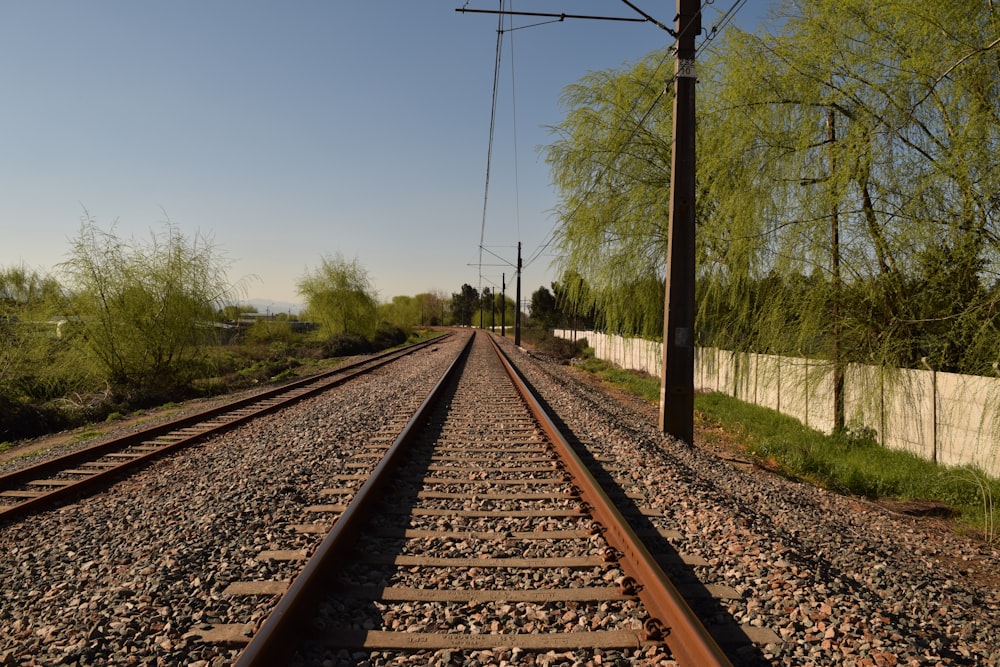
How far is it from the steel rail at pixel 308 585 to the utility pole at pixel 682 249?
496 centimetres

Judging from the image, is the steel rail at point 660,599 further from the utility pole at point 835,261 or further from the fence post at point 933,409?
the utility pole at point 835,261

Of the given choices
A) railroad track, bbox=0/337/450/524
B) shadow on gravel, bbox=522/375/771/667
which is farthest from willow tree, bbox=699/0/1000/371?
railroad track, bbox=0/337/450/524

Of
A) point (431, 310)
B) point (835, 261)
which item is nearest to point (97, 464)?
point (835, 261)

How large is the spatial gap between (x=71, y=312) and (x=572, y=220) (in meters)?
13.8

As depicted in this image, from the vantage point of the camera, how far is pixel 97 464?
698cm

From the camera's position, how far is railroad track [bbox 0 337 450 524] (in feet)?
18.0

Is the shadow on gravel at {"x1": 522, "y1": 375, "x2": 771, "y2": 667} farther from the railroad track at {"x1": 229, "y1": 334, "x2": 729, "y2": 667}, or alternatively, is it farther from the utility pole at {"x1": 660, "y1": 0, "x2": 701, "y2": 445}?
the utility pole at {"x1": 660, "y1": 0, "x2": 701, "y2": 445}

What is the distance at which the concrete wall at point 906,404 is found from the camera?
7.66 metres

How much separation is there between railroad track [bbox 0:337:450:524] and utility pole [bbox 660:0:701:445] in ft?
22.6

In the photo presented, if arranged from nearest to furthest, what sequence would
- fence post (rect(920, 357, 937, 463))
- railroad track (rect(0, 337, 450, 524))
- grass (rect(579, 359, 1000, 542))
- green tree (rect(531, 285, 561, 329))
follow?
railroad track (rect(0, 337, 450, 524))
grass (rect(579, 359, 1000, 542))
fence post (rect(920, 357, 937, 463))
green tree (rect(531, 285, 561, 329))

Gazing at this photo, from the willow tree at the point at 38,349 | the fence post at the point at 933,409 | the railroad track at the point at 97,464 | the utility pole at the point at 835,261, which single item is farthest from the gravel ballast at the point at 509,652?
the willow tree at the point at 38,349

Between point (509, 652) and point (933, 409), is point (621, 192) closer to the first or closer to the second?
point (933, 409)

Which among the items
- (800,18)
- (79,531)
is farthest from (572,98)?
(79,531)

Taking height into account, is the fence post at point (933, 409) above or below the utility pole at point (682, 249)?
below
